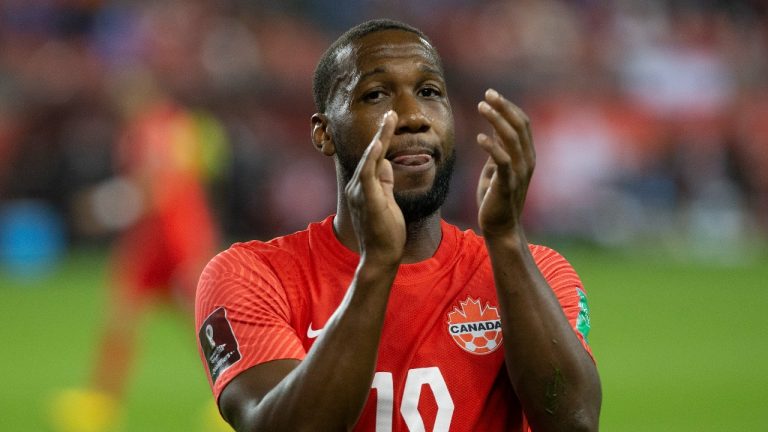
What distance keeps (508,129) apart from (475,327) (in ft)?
2.20

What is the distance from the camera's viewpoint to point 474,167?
17.7 m

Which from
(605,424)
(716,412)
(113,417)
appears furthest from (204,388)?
(716,412)

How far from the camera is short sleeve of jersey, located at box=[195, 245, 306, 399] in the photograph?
336cm

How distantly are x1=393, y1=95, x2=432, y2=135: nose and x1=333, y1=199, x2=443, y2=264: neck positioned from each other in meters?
0.33

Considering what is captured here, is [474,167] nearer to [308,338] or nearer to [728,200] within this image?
[728,200]

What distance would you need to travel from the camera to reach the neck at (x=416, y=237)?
3.69m

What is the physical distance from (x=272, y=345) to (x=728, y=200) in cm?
1631

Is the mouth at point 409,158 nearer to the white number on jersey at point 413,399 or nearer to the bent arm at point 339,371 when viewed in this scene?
the bent arm at point 339,371

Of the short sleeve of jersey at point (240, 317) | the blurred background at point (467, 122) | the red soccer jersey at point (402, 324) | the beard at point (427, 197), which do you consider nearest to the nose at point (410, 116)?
the beard at point (427, 197)

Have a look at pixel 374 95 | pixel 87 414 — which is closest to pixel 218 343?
pixel 374 95

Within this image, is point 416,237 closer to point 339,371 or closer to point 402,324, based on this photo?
point 402,324

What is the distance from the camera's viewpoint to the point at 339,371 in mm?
3076

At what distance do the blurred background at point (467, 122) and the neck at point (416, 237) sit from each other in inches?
414

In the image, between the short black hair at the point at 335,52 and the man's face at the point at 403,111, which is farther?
the short black hair at the point at 335,52
